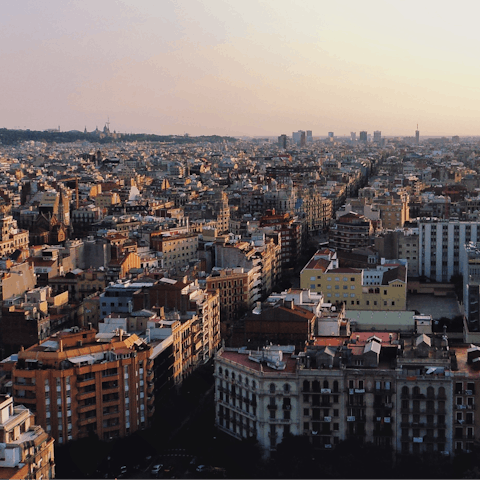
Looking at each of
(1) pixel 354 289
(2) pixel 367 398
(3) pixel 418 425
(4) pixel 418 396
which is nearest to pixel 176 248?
(1) pixel 354 289

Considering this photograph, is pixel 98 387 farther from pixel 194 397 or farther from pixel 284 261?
pixel 284 261

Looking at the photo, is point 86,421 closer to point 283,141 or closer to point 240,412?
point 240,412

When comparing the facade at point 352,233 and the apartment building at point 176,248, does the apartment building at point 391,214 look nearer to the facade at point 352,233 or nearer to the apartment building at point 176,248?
the facade at point 352,233

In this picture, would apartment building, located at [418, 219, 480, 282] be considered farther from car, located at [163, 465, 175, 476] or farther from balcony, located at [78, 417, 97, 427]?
balcony, located at [78, 417, 97, 427]

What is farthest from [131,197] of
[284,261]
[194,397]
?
[194,397]

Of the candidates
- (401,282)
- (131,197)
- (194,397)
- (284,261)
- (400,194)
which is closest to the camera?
(194,397)

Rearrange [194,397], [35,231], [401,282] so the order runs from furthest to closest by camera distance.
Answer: [35,231], [401,282], [194,397]

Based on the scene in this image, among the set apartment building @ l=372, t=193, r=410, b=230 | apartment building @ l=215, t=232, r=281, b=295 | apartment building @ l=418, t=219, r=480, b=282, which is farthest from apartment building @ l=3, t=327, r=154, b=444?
apartment building @ l=372, t=193, r=410, b=230
